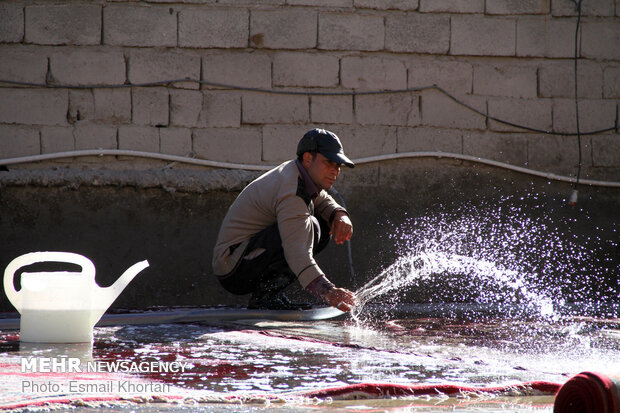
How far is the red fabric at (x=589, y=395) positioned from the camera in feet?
6.69

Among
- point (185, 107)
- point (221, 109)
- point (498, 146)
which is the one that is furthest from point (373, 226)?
point (185, 107)

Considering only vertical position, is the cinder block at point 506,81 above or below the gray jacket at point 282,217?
above

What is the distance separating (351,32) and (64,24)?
2.13m

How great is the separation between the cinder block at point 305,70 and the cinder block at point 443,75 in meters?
0.61

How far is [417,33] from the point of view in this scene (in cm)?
612

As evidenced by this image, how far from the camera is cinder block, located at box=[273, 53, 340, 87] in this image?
601cm

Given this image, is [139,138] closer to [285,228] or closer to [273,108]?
[273,108]

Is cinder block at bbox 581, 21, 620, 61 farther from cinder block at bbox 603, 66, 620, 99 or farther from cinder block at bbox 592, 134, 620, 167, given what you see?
cinder block at bbox 592, 134, 620, 167

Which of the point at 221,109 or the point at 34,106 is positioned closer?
the point at 34,106

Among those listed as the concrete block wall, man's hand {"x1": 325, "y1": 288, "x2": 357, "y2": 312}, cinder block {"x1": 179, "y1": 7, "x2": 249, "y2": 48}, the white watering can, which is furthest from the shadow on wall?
the white watering can

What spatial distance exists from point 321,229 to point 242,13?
6.56 ft

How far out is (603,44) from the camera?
247 inches

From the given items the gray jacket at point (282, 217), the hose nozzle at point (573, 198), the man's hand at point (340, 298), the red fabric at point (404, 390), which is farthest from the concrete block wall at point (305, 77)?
the red fabric at point (404, 390)

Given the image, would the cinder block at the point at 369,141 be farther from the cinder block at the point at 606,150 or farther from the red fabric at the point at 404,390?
the red fabric at the point at 404,390
